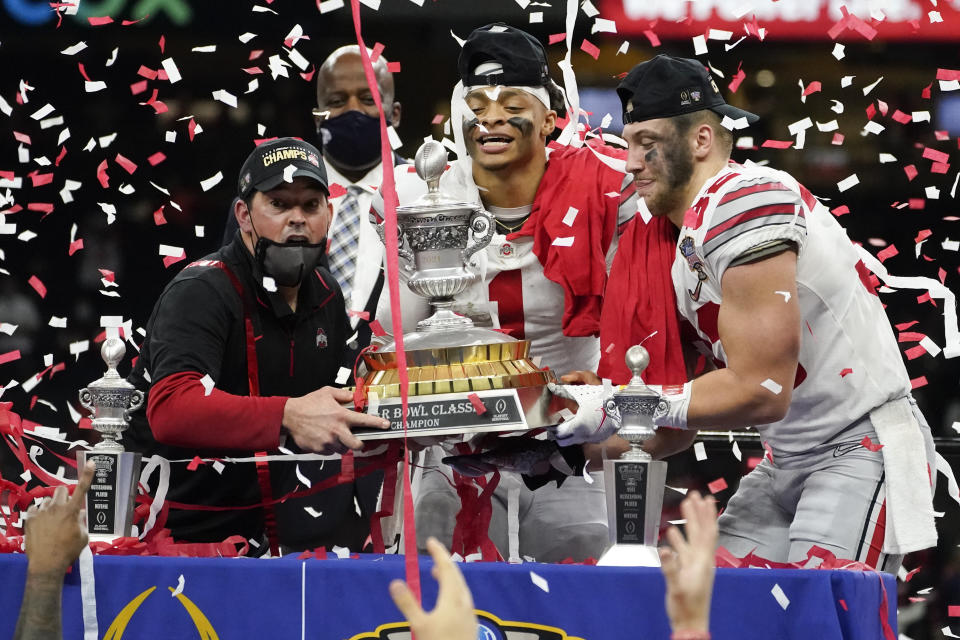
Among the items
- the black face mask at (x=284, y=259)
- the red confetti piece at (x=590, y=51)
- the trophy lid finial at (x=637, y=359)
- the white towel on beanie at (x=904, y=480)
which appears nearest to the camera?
the trophy lid finial at (x=637, y=359)

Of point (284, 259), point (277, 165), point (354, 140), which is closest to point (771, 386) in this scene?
point (284, 259)

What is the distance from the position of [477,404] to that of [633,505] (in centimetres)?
32

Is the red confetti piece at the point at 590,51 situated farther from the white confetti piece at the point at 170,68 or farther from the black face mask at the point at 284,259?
the black face mask at the point at 284,259

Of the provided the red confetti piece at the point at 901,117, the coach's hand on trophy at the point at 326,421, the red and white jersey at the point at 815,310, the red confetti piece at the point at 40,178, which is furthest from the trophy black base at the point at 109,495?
the red confetti piece at the point at 901,117

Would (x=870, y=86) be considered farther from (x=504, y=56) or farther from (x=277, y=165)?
(x=277, y=165)

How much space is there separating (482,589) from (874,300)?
123 centimetres

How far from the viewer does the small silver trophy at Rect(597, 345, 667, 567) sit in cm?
214

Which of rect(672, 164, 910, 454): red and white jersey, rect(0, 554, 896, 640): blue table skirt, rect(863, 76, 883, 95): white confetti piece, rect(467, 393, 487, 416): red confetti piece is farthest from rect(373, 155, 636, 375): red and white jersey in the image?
rect(863, 76, 883, 95): white confetti piece

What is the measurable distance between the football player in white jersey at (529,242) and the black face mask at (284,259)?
25 centimetres

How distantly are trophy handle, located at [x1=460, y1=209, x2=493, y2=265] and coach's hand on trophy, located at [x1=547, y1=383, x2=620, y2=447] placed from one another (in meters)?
0.32

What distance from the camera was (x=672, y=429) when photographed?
2691 mm

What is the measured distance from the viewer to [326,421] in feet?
7.82

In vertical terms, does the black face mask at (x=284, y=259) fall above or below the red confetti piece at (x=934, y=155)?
below

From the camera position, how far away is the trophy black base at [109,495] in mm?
2389
